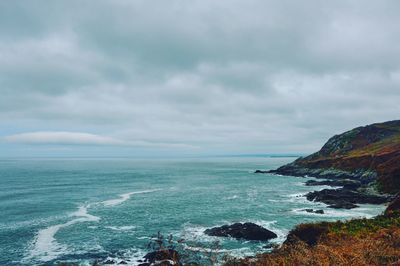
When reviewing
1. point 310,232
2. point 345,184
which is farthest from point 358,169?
point 310,232

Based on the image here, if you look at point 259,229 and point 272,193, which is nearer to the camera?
point 259,229

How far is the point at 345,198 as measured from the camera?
78.2 m

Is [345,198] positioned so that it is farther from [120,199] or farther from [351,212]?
[120,199]

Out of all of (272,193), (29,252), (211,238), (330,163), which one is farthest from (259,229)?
(330,163)

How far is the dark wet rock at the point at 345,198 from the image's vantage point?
238 feet

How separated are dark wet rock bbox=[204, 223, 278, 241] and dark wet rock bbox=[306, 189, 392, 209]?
1171 inches

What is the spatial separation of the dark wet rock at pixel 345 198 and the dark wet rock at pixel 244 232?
29748 millimetres

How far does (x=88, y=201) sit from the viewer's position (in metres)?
79.8

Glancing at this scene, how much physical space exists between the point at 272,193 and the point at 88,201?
45.0m

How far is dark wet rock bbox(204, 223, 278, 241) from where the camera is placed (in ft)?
154

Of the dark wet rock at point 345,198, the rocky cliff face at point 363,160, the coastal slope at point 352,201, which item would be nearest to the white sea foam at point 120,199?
the dark wet rock at point 345,198

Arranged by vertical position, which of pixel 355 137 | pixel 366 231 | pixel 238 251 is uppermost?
pixel 355 137

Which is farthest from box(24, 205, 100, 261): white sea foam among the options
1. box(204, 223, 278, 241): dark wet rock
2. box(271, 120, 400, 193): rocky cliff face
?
box(271, 120, 400, 193): rocky cliff face

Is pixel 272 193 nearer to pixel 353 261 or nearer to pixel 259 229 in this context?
pixel 259 229
